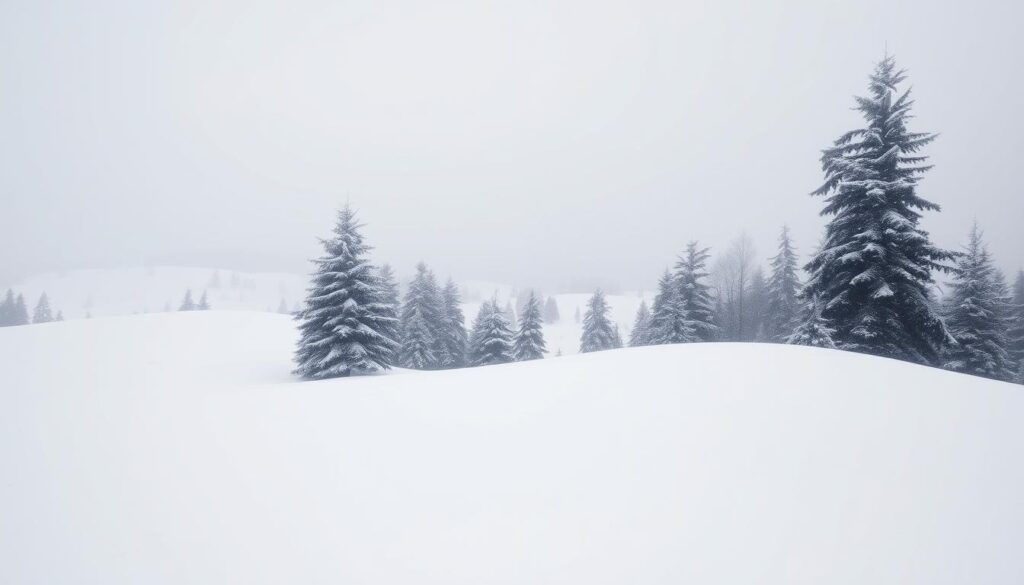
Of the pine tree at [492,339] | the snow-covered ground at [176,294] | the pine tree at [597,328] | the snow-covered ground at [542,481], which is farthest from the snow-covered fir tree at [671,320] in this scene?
the snow-covered ground at [176,294]

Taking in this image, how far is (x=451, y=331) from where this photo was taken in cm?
2922

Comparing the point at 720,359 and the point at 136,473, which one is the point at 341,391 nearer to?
the point at 136,473

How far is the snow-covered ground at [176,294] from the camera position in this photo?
8694 cm

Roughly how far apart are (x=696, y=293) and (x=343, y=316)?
60.8 ft

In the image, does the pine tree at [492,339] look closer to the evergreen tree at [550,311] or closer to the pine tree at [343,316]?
the pine tree at [343,316]

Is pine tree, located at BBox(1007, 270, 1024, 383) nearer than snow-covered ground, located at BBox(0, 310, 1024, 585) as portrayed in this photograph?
No

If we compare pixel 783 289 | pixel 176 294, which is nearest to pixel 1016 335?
pixel 783 289

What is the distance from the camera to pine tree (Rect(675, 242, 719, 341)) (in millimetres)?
22391

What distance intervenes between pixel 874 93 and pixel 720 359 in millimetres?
11173

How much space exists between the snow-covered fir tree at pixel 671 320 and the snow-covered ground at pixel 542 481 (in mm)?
16749

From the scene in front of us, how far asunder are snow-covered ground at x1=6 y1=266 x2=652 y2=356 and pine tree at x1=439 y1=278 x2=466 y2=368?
36.0m

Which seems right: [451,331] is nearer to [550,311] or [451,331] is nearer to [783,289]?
[783,289]

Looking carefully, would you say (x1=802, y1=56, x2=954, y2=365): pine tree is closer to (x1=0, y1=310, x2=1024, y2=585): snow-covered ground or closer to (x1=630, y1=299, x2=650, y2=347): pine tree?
(x1=0, y1=310, x2=1024, y2=585): snow-covered ground

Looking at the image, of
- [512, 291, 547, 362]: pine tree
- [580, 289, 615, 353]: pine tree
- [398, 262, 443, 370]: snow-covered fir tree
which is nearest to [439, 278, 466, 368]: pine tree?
[398, 262, 443, 370]: snow-covered fir tree
